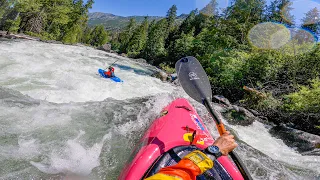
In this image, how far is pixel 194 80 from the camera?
8.67 ft

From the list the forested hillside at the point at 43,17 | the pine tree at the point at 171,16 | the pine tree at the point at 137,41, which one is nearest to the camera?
the forested hillside at the point at 43,17

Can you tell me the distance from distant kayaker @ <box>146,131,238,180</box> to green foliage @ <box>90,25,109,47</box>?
57.3 meters

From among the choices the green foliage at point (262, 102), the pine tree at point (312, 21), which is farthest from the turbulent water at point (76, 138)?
the pine tree at point (312, 21)

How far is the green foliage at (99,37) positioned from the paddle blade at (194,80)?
5562 cm

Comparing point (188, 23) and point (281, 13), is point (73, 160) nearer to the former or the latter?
point (281, 13)

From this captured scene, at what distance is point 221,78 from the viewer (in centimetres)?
1136

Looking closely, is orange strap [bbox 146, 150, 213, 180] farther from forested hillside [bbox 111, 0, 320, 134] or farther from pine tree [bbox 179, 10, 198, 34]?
pine tree [bbox 179, 10, 198, 34]

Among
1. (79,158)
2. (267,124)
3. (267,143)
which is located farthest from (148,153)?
(267,124)

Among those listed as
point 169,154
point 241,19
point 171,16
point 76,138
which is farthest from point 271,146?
point 171,16

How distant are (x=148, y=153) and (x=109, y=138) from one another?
5.10ft

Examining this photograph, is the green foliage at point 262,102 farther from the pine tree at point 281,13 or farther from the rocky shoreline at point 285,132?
the pine tree at point 281,13

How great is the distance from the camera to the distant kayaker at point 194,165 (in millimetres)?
1115

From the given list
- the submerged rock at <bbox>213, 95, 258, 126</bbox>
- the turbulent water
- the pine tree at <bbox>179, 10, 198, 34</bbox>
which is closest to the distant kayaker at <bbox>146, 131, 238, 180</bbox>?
the turbulent water

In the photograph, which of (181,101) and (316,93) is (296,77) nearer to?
(316,93)
